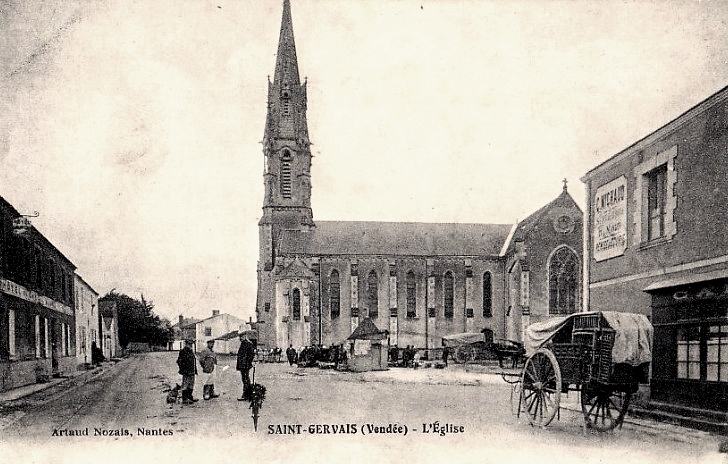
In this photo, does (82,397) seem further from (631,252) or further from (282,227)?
(282,227)

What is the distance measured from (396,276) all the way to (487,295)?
15.0ft

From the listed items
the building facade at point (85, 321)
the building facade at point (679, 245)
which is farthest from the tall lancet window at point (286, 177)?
the building facade at point (679, 245)

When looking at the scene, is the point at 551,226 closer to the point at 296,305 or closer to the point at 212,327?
the point at 296,305

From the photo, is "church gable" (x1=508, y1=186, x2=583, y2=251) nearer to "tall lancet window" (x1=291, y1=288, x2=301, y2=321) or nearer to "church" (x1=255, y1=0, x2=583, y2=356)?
"church" (x1=255, y1=0, x2=583, y2=356)

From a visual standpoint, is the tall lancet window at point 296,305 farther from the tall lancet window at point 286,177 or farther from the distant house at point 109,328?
the distant house at point 109,328

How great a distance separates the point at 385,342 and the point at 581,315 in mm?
16825

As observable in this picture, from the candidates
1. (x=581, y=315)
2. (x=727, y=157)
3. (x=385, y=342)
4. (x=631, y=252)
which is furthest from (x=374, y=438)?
(x=385, y=342)

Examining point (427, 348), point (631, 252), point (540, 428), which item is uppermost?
point (631, 252)

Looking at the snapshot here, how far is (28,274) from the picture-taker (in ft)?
42.9

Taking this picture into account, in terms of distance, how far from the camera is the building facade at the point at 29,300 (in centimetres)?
1124

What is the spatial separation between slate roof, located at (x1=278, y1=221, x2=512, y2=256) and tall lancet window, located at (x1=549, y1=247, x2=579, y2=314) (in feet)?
12.7

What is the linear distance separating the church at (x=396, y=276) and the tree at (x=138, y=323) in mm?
5152

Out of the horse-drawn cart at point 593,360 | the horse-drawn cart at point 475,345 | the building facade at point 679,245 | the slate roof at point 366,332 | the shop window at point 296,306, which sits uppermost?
the building facade at point 679,245

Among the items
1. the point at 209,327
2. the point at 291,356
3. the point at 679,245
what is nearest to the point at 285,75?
the point at 209,327
